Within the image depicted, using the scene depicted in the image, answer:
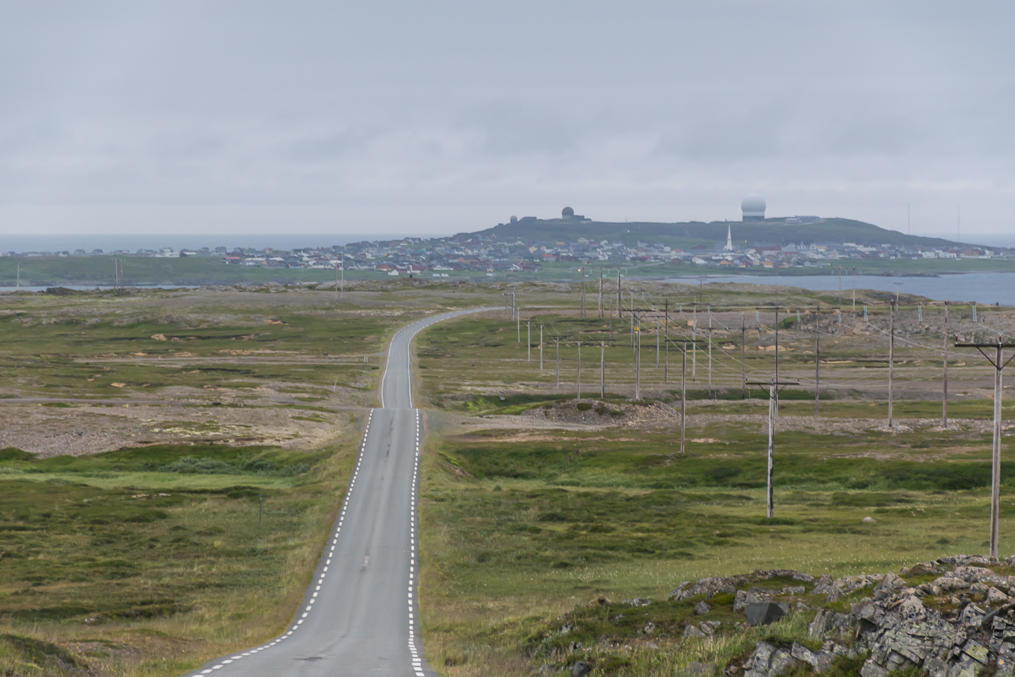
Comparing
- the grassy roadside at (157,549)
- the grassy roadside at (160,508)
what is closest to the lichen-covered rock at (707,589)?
the grassy roadside at (160,508)

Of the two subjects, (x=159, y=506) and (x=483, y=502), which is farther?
(x=483, y=502)

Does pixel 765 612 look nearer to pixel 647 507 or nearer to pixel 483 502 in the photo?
pixel 647 507

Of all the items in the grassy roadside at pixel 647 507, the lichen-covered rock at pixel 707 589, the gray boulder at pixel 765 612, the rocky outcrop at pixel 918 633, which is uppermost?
the rocky outcrop at pixel 918 633

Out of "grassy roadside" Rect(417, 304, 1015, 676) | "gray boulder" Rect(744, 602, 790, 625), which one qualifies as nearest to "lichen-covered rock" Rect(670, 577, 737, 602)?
"grassy roadside" Rect(417, 304, 1015, 676)

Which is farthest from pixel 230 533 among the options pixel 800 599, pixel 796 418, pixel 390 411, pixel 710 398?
pixel 710 398

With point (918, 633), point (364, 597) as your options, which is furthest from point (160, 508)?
point (918, 633)

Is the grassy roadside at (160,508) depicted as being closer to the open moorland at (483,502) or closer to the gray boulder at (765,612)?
the open moorland at (483,502)

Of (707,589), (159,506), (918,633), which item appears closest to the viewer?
(918,633)
